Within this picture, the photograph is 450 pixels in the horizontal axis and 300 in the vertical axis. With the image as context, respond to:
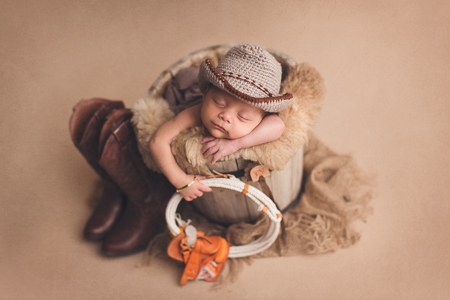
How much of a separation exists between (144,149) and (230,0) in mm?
722

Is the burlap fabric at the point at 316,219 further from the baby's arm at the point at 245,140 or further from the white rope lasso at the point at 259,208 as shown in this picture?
the baby's arm at the point at 245,140

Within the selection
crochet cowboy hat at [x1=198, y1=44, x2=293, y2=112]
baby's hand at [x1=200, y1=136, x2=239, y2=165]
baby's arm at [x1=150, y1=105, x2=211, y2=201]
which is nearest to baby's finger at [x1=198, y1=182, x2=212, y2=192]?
baby's arm at [x1=150, y1=105, x2=211, y2=201]

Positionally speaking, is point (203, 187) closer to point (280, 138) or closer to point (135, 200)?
point (280, 138)

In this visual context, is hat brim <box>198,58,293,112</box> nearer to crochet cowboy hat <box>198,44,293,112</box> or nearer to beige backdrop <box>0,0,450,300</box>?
crochet cowboy hat <box>198,44,293,112</box>

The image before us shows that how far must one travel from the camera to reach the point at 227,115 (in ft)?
2.48

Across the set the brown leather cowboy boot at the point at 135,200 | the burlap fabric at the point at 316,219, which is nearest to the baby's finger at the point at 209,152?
the brown leather cowboy boot at the point at 135,200

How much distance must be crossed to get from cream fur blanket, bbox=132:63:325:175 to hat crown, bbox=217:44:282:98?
0.40ft

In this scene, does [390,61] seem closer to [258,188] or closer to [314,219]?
[314,219]

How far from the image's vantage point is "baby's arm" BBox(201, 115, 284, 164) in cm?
79

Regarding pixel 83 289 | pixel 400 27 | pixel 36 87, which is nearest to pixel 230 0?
pixel 400 27

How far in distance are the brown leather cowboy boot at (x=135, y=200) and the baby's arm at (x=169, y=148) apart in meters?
0.18

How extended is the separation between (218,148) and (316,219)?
23.5 inches

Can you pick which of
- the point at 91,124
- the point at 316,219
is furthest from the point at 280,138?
the point at 91,124

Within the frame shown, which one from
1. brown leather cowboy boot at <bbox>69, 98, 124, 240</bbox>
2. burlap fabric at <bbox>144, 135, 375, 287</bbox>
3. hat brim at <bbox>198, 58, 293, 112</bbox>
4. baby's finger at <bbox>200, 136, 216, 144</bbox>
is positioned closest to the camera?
hat brim at <bbox>198, 58, 293, 112</bbox>
